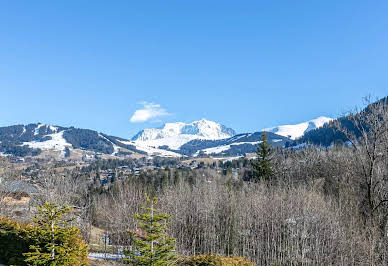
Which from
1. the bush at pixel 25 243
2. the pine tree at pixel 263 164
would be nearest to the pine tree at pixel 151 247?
the bush at pixel 25 243

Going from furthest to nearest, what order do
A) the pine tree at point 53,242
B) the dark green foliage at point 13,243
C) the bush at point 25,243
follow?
the dark green foliage at point 13,243, the bush at point 25,243, the pine tree at point 53,242

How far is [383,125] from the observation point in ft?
56.7

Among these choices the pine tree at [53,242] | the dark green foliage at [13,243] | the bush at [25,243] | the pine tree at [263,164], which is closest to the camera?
the pine tree at [53,242]

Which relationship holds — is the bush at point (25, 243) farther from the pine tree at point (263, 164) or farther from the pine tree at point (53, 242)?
the pine tree at point (263, 164)

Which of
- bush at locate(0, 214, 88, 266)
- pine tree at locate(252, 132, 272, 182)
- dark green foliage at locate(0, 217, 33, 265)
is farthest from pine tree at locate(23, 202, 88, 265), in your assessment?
pine tree at locate(252, 132, 272, 182)

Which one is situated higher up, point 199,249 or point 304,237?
point 304,237

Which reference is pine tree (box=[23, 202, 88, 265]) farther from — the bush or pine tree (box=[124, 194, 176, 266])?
pine tree (box=[124, 194, 176, 266])

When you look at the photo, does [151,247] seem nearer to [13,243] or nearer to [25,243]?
[25,243]

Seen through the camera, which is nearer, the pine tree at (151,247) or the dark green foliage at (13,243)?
the pine tree at (151,247)

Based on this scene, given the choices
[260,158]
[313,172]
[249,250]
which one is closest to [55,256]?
[249,250]

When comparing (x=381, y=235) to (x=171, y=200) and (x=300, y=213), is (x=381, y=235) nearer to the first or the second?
(x=300, y=213)

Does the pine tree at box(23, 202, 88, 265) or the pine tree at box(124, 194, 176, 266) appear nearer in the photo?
the pine tree at box(23, 202, 88, 265)

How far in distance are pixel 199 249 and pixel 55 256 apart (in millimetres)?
16345

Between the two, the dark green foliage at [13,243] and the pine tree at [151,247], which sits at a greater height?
the pine tree at [151,247]
